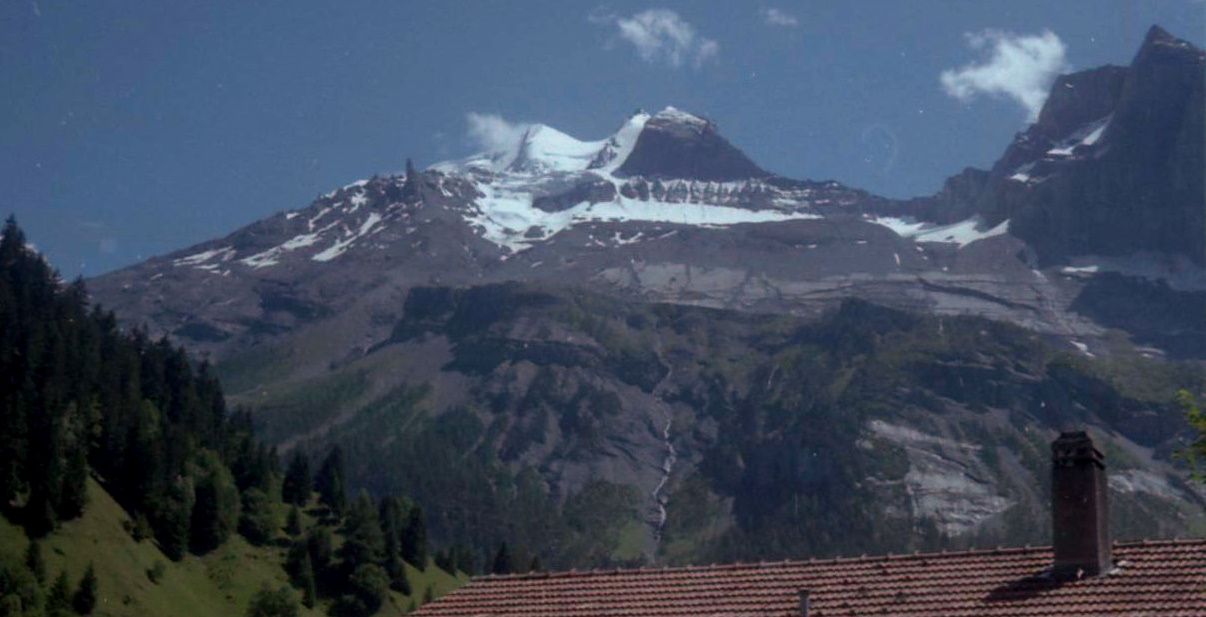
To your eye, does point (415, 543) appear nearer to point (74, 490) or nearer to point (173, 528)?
point (173, 528)

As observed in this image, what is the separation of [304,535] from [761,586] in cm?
12958

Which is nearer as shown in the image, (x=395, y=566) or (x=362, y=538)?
(x=362, y=538)

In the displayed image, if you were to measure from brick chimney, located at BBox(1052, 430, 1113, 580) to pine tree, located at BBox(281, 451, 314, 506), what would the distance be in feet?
479

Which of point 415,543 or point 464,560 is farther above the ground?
point 415,543

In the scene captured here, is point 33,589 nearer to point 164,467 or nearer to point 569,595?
point 164,467

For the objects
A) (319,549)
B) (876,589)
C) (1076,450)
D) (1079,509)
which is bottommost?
(319,549)

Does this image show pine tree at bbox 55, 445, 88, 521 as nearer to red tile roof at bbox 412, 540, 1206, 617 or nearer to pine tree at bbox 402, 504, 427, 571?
pine tree at bbox 402, 504, 427, 571

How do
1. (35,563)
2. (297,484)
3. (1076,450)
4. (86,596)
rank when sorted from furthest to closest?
(297,484) < (35,563) < (86,596) < (1076,450)

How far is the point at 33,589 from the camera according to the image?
10456 centimetres

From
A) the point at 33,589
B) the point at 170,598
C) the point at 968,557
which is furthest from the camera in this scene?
the point at 170,598

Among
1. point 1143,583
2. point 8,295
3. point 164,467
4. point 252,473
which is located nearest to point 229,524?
point 164,467

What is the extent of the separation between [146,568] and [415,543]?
4934 centimetres

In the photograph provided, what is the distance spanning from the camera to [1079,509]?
98.7 ft

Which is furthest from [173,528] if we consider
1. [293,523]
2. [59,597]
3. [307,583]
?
[59,597]
